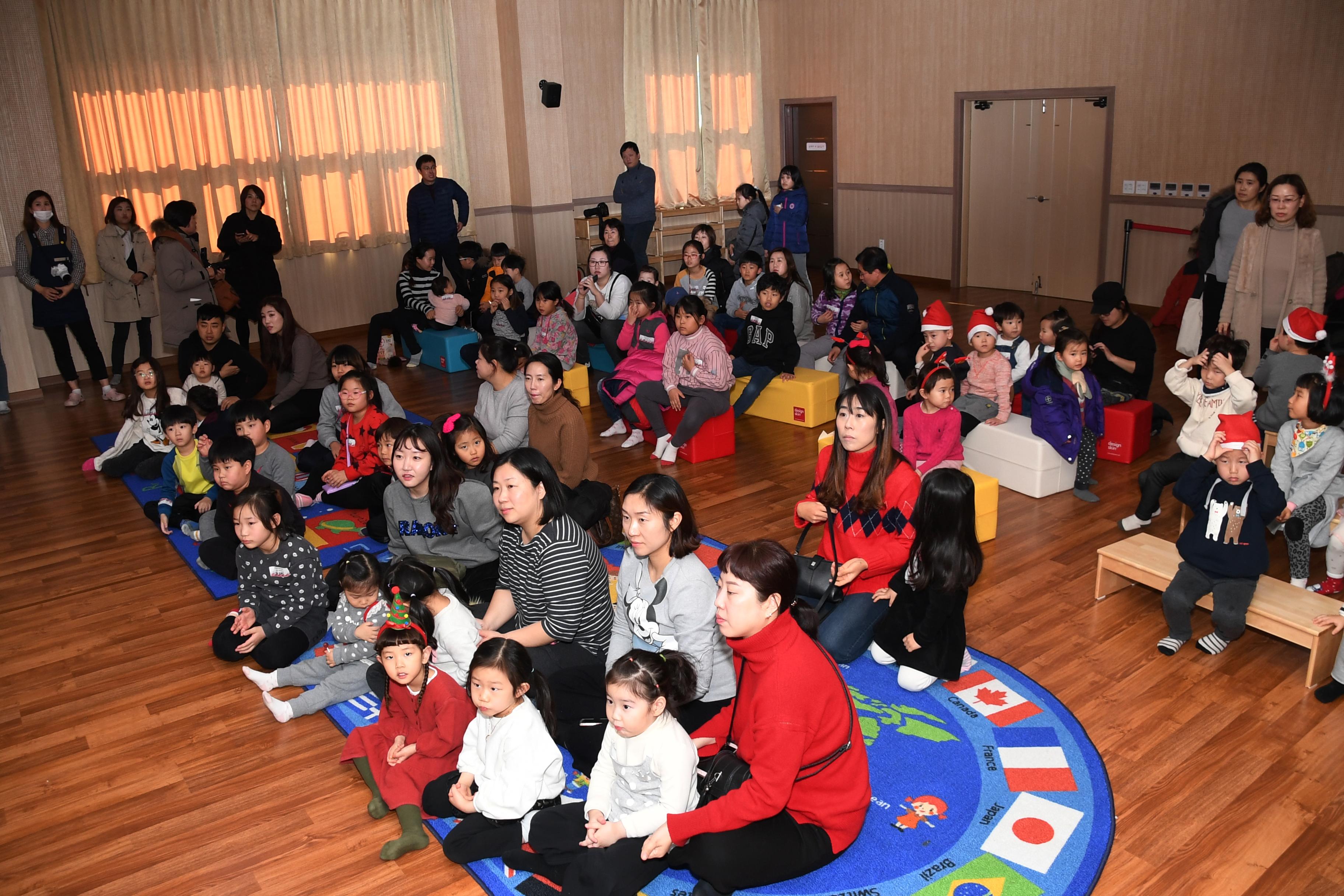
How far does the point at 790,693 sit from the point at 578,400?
5.75m

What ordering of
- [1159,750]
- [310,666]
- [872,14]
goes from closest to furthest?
[1159,750]
[310,666]
[872,14]

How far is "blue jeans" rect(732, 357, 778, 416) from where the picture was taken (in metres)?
7.38

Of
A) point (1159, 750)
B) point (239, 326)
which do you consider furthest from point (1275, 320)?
point (239, 326)

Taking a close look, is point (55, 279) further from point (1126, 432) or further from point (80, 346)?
point (1126, 432)

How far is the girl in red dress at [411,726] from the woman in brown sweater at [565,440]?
68.0 inches

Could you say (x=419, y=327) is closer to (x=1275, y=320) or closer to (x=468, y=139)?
(x=468, y=139)

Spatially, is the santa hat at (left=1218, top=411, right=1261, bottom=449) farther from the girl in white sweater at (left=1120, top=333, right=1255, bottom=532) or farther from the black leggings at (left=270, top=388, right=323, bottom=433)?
the black leggings at (left=270, top=388, right=323, bottom=433)

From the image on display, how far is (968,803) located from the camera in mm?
3330

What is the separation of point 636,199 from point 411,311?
9.00 feet

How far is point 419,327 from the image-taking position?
32.3 ft

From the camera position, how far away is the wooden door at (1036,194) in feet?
34.1

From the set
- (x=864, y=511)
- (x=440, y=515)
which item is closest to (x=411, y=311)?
(x=440, y=515)

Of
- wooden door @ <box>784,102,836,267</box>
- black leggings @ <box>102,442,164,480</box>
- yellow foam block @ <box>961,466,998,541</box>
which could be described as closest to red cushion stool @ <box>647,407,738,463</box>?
yellow foam block @ <box>961,466,998,541</box>

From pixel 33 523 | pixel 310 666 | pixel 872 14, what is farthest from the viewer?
pixel 872 14
